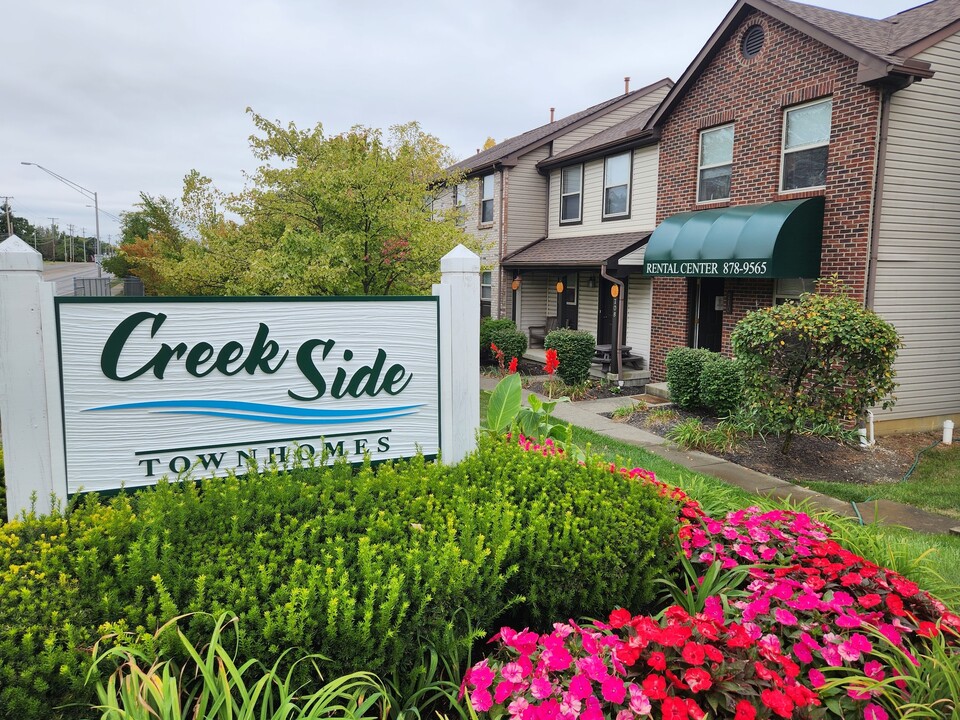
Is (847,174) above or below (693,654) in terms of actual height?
above

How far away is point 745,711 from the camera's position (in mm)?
2375

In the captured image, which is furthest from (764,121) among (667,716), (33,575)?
(33,575)

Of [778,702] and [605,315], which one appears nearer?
[778,702]

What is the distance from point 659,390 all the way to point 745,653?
37.3 ft

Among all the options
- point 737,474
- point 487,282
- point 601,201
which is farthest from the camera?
point 487,282

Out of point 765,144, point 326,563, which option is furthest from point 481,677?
point 765,144

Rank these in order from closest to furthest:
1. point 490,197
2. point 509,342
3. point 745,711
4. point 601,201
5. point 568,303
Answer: point 745,711, point 601,201, point 509,342, point 568,303, point 490,197

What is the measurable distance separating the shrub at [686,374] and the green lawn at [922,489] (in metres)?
3.83

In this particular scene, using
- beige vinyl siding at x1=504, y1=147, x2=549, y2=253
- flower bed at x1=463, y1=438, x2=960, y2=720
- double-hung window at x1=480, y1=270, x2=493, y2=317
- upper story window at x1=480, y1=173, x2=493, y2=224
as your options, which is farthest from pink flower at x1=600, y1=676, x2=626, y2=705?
upper story window at x1=480, y1=173, x2=493, y2=224

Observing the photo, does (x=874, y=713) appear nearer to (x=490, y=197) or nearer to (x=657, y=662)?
(x=657, y=662)

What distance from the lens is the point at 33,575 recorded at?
2.73 meters

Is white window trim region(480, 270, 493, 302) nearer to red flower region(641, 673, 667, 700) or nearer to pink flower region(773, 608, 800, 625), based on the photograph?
pink flower region(773, 608, 800, 625)

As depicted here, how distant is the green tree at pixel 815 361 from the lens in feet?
28.6

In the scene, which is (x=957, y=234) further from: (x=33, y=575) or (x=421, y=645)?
(x=33, y=575)
